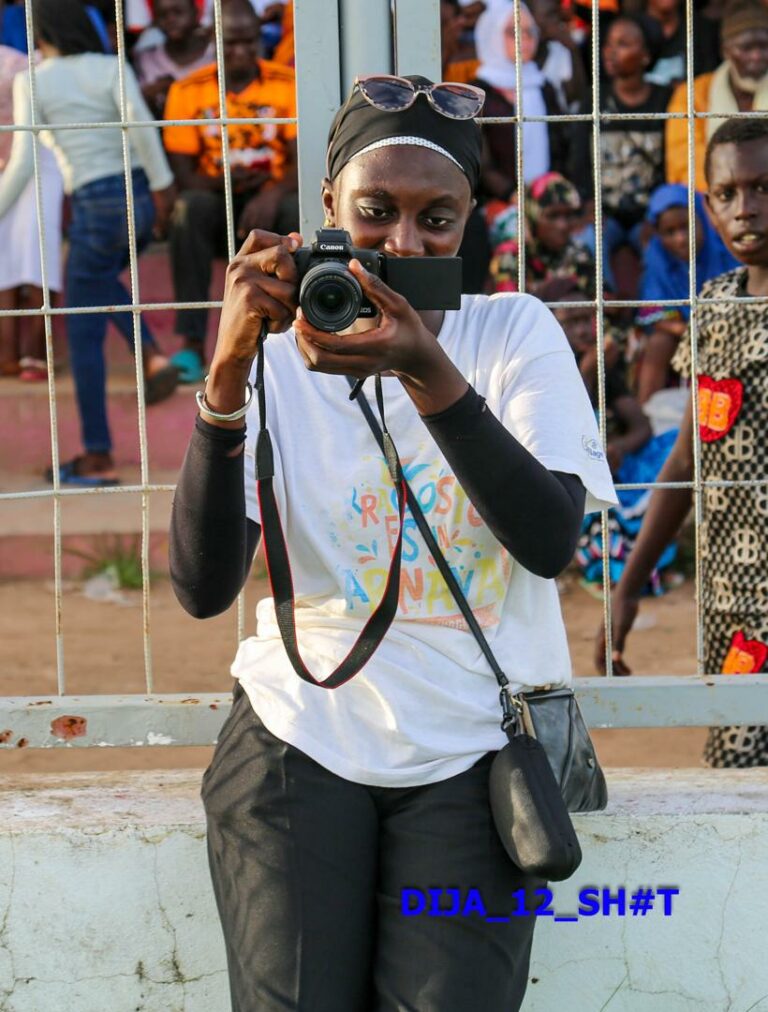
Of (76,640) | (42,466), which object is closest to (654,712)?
(76,640)

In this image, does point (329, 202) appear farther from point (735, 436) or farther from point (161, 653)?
point (161, 653)

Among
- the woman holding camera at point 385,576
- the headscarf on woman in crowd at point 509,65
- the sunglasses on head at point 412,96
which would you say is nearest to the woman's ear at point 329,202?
the woman holding camera at point 385,576

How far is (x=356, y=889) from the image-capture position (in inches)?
72.4

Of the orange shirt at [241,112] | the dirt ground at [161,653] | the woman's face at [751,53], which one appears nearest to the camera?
the dirt ground at [161,653]

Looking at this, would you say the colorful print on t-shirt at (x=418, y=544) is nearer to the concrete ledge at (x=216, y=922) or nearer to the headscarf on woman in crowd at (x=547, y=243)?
the concrete ledge at (x=216, y=922)

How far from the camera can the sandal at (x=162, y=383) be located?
7.16 m

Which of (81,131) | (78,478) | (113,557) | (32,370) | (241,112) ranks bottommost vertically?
(113,557)

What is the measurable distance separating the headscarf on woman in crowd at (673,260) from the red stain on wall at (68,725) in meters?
4.61

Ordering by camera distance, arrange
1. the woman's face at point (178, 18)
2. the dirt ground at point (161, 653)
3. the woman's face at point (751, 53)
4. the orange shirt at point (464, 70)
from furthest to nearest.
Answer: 1. the woman's face at point (178, 18)
2. the orange shirt at point (464, 70)
3. the woman's face at point (751, 53)
4. the dirt ground at point (161, 653)

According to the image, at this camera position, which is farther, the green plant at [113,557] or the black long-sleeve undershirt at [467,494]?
the green plant at [113,557]

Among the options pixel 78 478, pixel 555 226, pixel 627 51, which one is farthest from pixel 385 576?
pixel 627 51

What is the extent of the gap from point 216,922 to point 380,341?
1069 mm

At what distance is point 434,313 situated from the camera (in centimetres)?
204

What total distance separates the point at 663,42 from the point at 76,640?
4.32 meters
